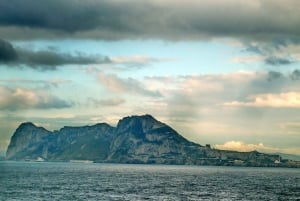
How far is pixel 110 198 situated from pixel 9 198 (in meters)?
29.8

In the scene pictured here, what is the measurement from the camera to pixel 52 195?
503ft

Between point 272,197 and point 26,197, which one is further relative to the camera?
point 272,197

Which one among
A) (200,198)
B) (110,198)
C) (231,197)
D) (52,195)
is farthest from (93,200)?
(231,197)

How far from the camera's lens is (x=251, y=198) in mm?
153375

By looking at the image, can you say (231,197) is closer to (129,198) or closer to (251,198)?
(251,198)

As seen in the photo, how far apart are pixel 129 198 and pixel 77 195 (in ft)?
59.9

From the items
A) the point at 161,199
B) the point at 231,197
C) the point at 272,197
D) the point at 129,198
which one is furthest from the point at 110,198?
the point at 272,197

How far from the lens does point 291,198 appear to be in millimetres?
155250

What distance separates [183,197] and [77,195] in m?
33.6

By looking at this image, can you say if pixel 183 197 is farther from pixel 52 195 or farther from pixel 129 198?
pixel 52 195

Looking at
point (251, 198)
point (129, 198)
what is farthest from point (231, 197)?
point (129, 198)

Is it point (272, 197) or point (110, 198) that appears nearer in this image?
point (110, 198)

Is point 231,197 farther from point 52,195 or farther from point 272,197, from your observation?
point 52,195

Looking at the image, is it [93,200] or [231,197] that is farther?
[231,197]
